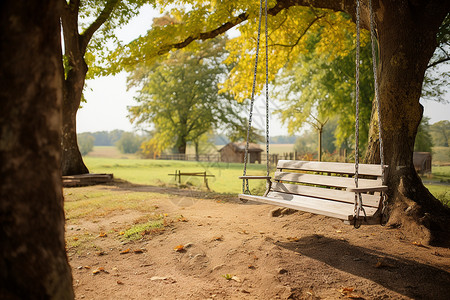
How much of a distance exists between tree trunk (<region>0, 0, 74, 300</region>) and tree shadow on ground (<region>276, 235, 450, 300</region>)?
2.96m

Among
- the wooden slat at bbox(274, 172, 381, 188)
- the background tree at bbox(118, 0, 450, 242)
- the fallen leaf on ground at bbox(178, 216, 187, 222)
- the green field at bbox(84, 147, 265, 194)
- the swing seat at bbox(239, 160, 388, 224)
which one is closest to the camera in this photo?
the swing seat at bbox(239, 160, 388, 224)

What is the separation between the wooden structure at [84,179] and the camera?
12.1m

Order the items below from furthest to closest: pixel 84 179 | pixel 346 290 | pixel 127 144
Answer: pixel 127 144 < pixel 84 179 < pixel 346 290

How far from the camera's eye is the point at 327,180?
504cm

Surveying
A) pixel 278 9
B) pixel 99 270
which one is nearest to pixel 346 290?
pixel 99 270

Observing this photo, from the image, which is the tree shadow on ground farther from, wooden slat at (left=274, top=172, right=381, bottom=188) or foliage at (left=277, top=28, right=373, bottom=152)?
foliage at (left=277, top=28, right=373, bottom=152)

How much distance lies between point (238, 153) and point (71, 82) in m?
31.2

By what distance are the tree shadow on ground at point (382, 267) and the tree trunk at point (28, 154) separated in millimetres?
2962

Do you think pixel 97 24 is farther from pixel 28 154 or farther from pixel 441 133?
pixel 441 133

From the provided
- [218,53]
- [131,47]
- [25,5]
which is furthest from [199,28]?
[218,53]

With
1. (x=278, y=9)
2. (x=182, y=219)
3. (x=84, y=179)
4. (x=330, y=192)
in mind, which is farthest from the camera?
(x=84, y=179)

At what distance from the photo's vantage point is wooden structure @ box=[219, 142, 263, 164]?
42969 mm

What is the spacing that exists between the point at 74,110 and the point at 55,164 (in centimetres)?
1161

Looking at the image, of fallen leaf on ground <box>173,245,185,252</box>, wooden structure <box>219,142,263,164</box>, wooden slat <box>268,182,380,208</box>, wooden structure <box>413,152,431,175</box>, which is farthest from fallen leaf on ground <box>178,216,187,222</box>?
wooden structure <box>219,142,263,164</box>
